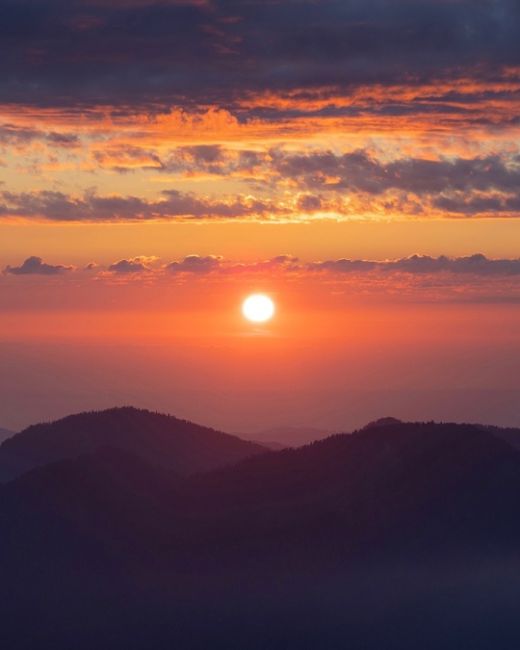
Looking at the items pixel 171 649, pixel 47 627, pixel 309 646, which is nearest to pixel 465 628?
pixel 309 646

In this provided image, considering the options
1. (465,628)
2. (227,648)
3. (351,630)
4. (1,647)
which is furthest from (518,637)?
(1,647)

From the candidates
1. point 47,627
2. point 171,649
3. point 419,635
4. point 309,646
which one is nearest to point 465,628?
point 419,635

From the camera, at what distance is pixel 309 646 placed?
628 ft

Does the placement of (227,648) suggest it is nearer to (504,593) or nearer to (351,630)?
(351,630)

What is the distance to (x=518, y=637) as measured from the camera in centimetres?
18738

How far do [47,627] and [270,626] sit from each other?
92.8 feet

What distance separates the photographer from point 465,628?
192 m

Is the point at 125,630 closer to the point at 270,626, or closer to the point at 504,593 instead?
the point at 270,626

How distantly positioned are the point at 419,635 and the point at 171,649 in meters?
30.6

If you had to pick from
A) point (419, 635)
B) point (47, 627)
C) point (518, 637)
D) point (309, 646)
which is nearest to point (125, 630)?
point (47, 627)

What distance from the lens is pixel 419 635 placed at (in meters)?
192

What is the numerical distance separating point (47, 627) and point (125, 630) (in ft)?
32.4

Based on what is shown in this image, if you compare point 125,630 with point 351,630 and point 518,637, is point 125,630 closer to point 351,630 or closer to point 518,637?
point 351,630

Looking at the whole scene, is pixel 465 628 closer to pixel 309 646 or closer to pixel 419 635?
pixel 419 635
